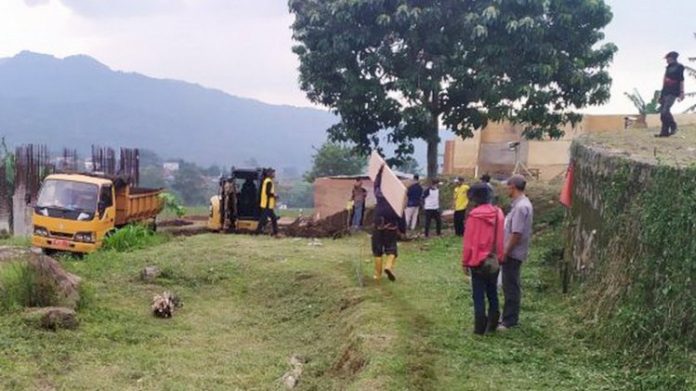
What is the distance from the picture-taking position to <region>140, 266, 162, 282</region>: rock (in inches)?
486

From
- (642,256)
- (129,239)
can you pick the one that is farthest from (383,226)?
(129,239)

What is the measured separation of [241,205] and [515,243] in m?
13.4

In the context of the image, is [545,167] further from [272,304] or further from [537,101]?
[272,304]

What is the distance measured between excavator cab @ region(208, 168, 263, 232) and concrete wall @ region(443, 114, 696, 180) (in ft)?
40.6

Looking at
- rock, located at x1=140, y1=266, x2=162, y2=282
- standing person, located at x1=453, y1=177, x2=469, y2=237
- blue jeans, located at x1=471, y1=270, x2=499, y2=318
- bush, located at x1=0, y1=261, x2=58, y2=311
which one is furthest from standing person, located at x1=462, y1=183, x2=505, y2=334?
standing person, located at x1=453, y1=177, x2=469, y2=237

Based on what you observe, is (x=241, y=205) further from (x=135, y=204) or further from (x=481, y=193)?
(x=481, y=193)

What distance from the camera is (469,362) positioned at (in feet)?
21.0

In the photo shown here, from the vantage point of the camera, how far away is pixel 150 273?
12.4 metres

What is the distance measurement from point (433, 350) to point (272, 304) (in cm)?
497

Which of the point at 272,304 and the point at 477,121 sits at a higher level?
the point at 477,121

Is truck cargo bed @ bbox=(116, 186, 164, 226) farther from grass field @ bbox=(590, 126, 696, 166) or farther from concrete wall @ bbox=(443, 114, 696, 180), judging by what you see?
concrete wall @ bbox=(443, 114, 696, 180)

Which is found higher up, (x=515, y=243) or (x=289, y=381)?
(x=515, y=243)

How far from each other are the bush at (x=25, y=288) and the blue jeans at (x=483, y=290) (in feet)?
19.0

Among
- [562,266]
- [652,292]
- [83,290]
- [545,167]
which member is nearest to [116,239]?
[83,290]
